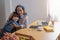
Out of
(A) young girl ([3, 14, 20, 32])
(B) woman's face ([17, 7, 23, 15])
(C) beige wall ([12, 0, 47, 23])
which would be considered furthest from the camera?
(C) beige wall ([12, 0, 47, 23])

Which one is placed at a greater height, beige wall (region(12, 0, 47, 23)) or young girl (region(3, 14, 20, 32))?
beige wall (region(12, 0, 47, 23))

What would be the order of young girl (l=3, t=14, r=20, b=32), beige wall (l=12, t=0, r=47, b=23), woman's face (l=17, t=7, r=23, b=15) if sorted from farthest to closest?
beige wall (l=12, t=0, r=47, b=23) → woman's face (l=17, t=7, r=23, b=15) → young girl (l=3, t=14, r=20, b=32)

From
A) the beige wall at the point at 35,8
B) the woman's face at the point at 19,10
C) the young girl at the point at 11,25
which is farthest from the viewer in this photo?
the beige wall at the point at 35,8

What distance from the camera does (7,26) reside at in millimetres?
2922

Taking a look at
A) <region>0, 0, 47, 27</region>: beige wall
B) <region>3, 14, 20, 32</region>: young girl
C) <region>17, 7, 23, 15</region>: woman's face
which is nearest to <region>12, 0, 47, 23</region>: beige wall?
<region>0, 0, 47, 27</region>: beige wall

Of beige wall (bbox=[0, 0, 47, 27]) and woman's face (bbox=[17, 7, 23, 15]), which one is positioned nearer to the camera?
woman's face (bbox=[17, 7, 23, 15])

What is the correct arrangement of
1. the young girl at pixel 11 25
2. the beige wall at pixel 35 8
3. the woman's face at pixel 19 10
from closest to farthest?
the young girl at pixel 11 25 < the woman's face at pixel 19 10 < the beige wall at pixel 35 8

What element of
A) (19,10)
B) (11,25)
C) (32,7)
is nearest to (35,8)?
(32,7)

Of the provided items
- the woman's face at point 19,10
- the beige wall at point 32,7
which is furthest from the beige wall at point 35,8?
the woman's face at point 19,10

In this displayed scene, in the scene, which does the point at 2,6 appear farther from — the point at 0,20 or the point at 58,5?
the point at 58,5

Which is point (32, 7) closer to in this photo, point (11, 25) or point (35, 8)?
point (35, 8)

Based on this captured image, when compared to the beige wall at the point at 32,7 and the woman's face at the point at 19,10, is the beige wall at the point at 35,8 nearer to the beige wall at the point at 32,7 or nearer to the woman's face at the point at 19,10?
the beige wall at the point at 32,7

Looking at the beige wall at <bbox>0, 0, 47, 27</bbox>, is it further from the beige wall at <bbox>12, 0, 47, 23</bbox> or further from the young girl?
the young girl

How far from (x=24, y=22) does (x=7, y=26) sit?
338mm
